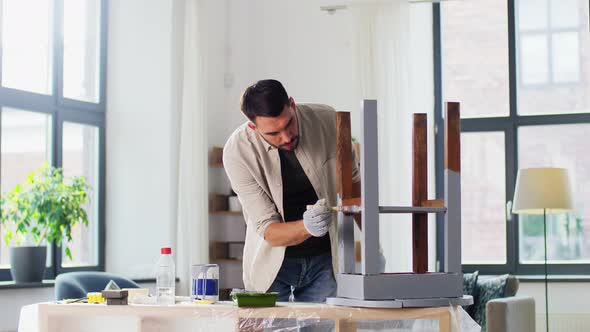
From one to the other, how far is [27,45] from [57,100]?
364 mm

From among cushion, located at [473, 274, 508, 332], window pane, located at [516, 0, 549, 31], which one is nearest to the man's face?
cushion, located at [473, 274, 508, 332]

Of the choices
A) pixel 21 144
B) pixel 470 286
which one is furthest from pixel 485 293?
pixel 21 144

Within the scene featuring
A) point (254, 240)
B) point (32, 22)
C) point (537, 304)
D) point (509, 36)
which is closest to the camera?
point (254, 240)

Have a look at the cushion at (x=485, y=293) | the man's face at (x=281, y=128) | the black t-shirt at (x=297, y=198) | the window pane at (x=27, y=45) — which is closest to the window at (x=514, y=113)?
the cushion at (x=485, y=293)

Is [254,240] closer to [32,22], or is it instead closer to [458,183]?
[458,183]

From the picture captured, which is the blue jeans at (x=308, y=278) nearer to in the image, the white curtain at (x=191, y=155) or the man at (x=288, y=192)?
the man at (x=288, y=192)

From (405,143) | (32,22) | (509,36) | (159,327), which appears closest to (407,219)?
(405,143)

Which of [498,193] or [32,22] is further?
[498,193]

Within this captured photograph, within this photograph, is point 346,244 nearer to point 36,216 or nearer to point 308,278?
point 308,278

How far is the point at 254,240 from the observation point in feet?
9.83

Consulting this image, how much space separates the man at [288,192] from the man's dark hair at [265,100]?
11 centimetres

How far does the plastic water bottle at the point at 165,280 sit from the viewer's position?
109 inches

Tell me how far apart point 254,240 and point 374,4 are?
334 centimetres

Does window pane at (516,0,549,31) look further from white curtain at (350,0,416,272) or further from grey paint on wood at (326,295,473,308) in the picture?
grey paint on wood at (326,295,473,308)
